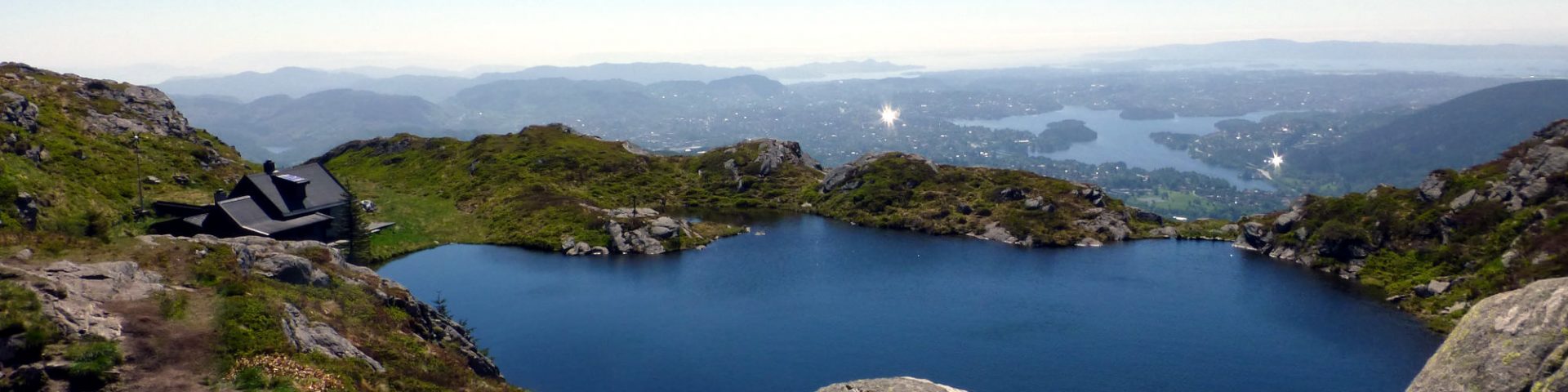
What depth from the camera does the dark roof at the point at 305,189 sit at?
6918 cm

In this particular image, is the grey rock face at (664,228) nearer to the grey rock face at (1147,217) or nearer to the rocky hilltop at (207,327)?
the rocky hilltop at (207,327)

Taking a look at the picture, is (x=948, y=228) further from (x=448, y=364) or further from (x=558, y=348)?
(x=448, y=364)

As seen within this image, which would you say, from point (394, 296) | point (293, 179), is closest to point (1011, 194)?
point (394, 296)

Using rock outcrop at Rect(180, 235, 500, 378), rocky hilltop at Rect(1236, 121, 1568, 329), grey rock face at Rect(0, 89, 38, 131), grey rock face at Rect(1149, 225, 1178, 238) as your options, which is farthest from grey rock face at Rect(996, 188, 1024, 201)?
grey rock face at Rect(0, 89, 38, 131)

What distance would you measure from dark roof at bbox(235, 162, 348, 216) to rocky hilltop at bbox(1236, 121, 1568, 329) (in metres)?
96.9

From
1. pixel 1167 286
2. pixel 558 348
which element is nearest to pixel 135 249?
pixel 558 348

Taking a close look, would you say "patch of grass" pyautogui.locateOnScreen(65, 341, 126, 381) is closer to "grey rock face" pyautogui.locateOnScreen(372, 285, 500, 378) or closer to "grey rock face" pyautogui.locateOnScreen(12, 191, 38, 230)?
"grey rock face" pyautogui.locateOnScreen(372, 285, 500, 378)

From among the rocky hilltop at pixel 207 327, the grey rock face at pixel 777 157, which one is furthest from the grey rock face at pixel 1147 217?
the rocky hilltop at pixel 207 327

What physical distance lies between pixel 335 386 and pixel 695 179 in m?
105

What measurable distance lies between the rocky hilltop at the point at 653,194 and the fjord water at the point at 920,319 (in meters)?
5.57

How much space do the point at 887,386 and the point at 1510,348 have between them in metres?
17.7

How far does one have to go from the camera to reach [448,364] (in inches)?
1489

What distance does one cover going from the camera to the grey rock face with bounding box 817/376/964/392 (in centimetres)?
2767

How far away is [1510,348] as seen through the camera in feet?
69.1
